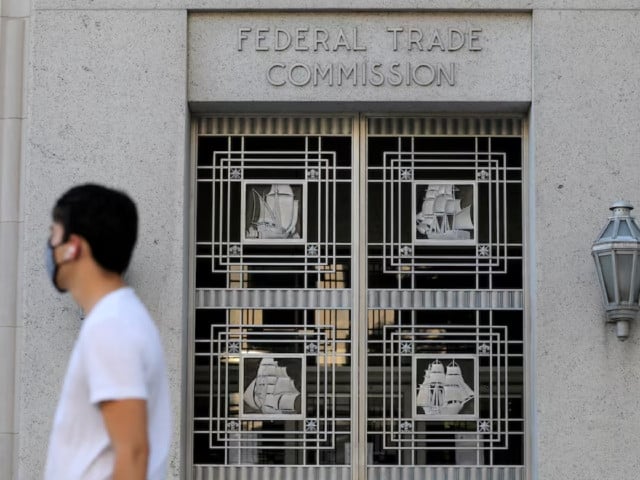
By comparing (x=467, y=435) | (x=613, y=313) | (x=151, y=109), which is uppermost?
(x=151, y=109)

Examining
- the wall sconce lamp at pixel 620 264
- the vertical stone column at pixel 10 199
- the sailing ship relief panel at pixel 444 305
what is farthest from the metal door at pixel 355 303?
the vertical stone column at pixel 10 199

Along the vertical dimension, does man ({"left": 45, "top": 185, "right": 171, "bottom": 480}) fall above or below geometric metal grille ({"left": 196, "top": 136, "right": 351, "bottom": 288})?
below

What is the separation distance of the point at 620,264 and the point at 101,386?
18.2 feet

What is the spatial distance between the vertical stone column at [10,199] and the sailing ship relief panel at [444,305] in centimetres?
238

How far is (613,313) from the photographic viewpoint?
856cm

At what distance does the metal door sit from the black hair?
5412mm

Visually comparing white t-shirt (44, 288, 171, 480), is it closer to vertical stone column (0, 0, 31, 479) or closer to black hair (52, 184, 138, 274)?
black hair (52, 184, 138, 274)

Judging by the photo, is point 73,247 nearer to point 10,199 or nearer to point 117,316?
point 117,316

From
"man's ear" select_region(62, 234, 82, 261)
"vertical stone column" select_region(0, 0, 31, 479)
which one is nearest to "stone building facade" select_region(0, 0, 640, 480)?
"vertical stone column" select_region(0, 0, 31, 479)

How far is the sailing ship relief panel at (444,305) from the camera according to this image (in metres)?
9.03

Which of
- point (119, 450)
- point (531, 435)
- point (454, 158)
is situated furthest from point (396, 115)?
point (119, 450)

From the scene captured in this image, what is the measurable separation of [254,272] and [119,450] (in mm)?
5712

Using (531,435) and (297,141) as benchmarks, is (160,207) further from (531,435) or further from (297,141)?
(531,435)

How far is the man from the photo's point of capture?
3426mm
